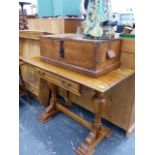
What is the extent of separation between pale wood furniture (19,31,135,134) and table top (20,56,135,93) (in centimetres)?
14

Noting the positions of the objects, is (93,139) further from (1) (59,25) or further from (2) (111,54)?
(1) (59,25)

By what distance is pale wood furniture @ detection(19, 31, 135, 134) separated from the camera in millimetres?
1216

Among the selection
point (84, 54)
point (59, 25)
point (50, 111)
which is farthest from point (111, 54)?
point (50, 111)

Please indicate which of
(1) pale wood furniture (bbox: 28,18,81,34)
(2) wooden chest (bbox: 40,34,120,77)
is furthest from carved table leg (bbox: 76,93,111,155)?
(1) pale wood furniture (bbox: 28,18,81,34)

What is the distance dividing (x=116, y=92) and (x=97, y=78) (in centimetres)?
49

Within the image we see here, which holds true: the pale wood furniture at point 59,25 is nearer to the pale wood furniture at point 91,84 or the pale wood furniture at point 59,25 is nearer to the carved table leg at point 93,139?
the pale wood furniture at point 91,84

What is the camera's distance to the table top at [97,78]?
3.07 ft

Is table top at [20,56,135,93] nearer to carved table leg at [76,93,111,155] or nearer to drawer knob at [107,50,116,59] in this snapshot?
drawer knob at [107,50,116,59]

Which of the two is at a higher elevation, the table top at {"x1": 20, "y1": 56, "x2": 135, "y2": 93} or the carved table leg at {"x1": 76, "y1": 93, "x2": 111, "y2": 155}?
the table top at {"x1": 20, "y1": 56, "x2": 135, "y2": 93}

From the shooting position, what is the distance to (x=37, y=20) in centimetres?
177

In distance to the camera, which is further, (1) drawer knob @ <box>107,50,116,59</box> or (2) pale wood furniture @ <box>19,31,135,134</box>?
(2) pale wood furniture @ <box>19,31,135,134</box>
